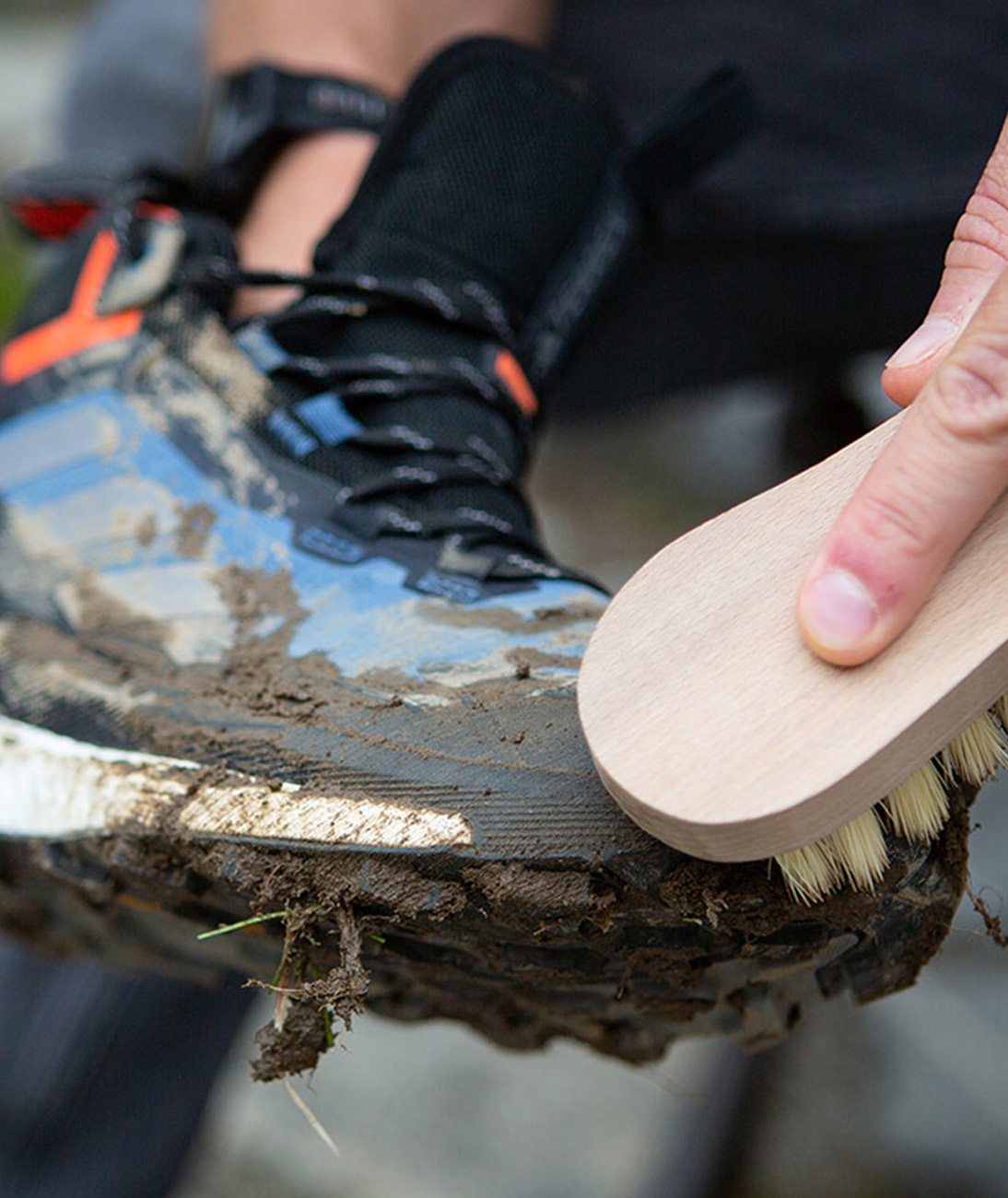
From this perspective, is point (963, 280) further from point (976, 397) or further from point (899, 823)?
point (899, 823)

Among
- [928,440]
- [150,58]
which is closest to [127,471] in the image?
[928,440]

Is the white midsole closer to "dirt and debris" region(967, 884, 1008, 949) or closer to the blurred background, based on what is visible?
"dirt and debris" region(967, 884, 1008, 949)

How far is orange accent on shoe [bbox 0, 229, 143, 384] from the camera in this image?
91cm

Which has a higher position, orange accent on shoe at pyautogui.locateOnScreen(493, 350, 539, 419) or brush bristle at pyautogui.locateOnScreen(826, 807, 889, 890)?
brush bristle at pyautogui.locateOnScreen(826, 807, 889, 890)

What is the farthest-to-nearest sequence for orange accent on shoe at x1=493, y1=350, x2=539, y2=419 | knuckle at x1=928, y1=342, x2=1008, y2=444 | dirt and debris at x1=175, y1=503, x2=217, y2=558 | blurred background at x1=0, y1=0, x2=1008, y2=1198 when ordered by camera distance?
blurred background at x1=0, y1=0, x2=1008, y2=1198 < orange accent on shoe at x1=493, y1=350, x2=539, y2=419 < dirt and debris at x1=175, y1=503, x2=217, y2=558 < knuckle at x1=928, y1=342, x2=1008, y2=444

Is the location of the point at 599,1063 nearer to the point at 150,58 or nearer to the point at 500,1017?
the point at 500,1017

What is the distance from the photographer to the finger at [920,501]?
0.48 metres

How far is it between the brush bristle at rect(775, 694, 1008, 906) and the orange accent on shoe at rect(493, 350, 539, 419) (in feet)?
1.53

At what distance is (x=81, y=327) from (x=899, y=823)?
2.31 feet

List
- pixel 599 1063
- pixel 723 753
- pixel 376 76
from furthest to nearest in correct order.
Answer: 1. pixel 599 1063
2. pixel 376 76
3. pixel 723 753

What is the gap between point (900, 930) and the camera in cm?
59

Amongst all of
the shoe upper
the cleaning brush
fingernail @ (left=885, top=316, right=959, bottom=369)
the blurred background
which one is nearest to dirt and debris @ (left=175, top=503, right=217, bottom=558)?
the shoe upper

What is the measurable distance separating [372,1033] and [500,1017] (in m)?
0.76

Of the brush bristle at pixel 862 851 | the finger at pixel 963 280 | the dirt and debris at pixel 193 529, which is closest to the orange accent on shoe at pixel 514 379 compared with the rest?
the dirt and debris at pixel 193 529
